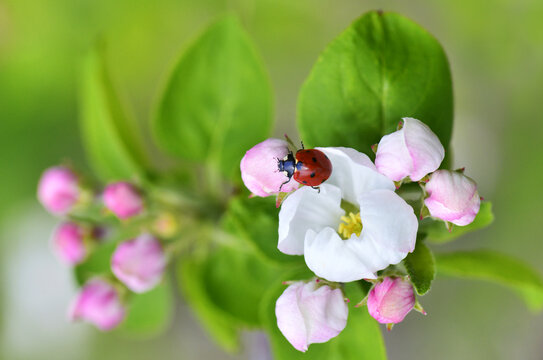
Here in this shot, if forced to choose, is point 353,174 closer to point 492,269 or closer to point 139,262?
point 492,269

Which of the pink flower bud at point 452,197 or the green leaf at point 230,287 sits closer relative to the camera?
the pink flower bud at point 452,197

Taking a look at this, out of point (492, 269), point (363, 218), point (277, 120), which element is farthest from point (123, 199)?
point (277, 120)

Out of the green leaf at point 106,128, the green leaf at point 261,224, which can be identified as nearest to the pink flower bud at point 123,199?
the green leaf at point 106,128

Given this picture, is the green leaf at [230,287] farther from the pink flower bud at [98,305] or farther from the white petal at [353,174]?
the white petal at [353,174]

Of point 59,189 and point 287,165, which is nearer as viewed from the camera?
point 287,165

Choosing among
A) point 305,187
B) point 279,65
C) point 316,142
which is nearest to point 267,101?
point 316,142

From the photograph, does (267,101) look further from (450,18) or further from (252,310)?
(450,18)

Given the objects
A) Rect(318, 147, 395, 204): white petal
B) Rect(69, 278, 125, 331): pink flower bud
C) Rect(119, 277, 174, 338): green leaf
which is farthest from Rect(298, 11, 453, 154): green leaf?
Rect(119, 277, 174, 338): green leaf
